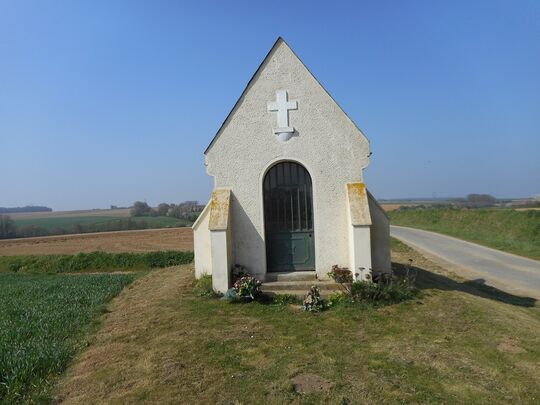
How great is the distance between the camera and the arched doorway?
31.9 feet

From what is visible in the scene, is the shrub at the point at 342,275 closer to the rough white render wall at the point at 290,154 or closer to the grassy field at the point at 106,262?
the rough white render wall at the point at 290,154

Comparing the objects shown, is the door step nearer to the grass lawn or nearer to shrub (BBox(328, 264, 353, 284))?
shrub (BBox(328, 264, 353, 284))

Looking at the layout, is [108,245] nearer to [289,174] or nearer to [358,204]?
[289,174]

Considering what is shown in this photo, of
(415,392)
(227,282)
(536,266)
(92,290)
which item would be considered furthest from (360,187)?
(536,266)

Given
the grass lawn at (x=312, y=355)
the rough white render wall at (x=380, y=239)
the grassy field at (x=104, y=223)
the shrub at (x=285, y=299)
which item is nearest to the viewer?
the grass lawn at (x=312, y=355)

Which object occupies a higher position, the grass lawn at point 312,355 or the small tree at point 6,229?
the small tree at point 6,229

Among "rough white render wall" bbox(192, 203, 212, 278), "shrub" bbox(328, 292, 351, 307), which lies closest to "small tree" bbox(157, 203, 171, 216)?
"rough white render wall" bbox(192, 203, 212, 278)

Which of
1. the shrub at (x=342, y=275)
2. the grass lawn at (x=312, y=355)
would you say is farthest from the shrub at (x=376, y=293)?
the shrub at (x=342, y=275)

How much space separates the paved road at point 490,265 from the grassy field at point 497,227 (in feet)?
5.01

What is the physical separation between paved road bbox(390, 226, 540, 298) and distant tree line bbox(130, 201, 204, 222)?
5497cm

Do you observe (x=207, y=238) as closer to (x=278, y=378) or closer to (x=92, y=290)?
(x=92, y=290)

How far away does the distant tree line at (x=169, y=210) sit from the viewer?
7628 cm

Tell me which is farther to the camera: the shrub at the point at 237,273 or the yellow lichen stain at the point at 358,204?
the shrub at the point at 237,273

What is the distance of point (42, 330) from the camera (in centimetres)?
741
